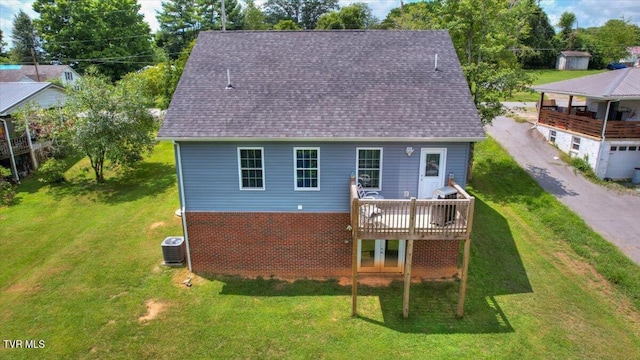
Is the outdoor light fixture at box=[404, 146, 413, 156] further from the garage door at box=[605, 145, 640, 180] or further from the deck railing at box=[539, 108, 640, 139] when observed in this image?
the garage door at box=[605, 145, 640, 180]

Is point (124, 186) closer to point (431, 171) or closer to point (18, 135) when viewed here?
point (18, 135)

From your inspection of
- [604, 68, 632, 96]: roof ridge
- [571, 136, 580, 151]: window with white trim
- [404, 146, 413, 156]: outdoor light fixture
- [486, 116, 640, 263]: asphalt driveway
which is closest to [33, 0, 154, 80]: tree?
[486, 116, 640, 263]: asphalt driveway

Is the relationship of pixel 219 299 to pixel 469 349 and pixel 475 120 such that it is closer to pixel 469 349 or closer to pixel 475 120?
pixel 469 349

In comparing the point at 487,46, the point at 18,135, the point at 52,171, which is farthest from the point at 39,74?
the point at 487,46

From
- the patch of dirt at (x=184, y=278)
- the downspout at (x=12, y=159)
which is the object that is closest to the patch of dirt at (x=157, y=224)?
the patch of dirt at (x=184, y=278)

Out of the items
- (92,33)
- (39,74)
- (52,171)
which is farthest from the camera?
A: (92,33)

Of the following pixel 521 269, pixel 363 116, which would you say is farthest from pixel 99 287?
pixel 521 269
